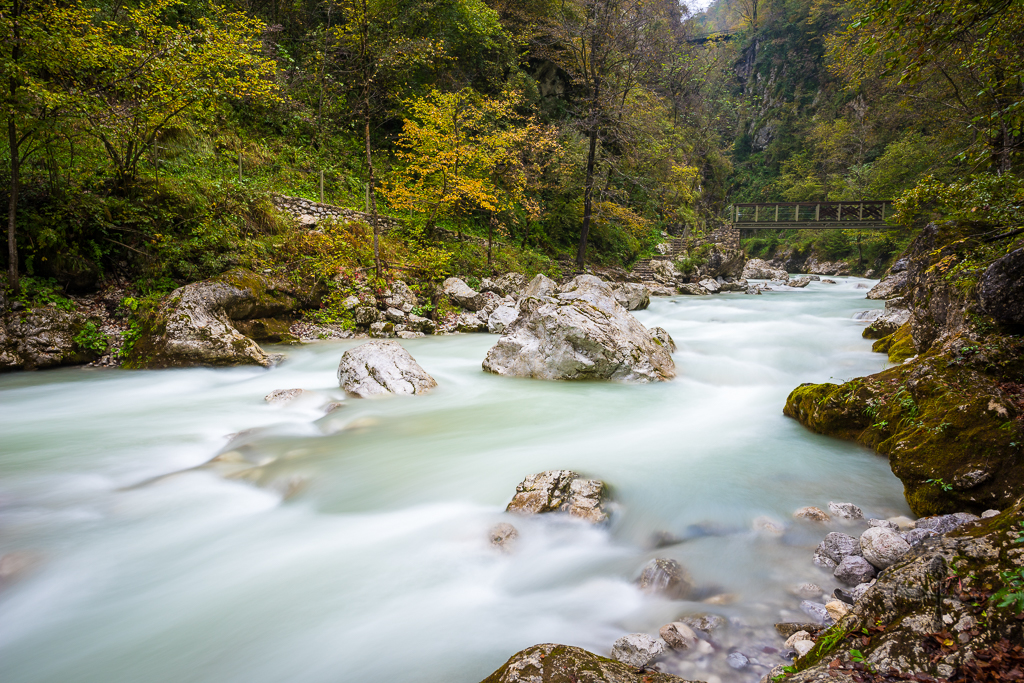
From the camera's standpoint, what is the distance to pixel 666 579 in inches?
118

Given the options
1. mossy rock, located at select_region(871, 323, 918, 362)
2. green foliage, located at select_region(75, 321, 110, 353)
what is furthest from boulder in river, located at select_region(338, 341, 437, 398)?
mossy rock, located at select_region(871, 323, 918, 362)

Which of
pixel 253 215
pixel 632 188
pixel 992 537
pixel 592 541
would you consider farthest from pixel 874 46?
pixel 632 188

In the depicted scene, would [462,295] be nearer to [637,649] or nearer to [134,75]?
[134,75]

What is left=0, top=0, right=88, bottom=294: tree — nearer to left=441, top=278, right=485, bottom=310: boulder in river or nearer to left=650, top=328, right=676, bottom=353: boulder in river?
left=441, top=278, right=485, bottom=310: boulder in river

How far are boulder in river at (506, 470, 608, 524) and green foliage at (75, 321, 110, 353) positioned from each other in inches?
342

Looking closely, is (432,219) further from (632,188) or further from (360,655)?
(360,655)

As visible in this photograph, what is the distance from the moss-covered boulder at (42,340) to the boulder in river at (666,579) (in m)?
9.95

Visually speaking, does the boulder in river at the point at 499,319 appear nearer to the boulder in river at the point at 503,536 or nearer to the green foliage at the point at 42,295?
the green foliage at the point at 42,295

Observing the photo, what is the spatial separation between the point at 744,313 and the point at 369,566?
48.9 feet

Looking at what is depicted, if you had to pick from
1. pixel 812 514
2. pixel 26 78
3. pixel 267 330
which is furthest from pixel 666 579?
pixel 26 78

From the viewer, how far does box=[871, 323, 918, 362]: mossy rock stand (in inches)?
283

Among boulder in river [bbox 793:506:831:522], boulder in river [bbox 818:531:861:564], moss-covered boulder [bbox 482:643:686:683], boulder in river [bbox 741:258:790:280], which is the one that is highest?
boulder in river [bbox 741:258:790:280]

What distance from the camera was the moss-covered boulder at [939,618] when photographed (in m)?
1.51

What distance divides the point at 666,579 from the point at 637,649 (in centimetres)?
71
